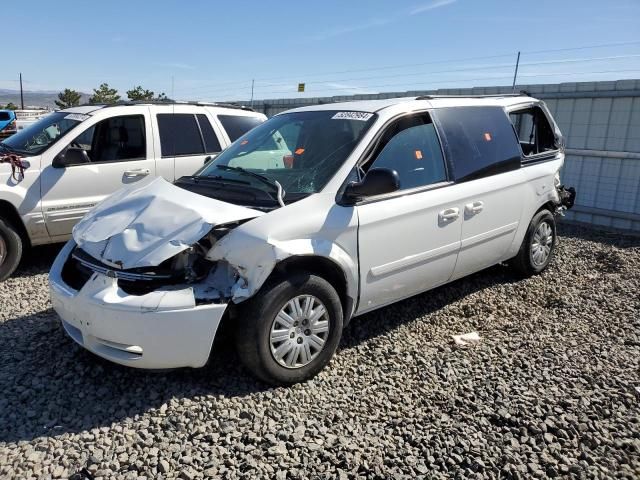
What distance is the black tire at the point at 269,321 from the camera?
327cm

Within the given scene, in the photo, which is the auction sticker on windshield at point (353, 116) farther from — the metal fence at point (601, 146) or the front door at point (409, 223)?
the metal fence at point (601, 146)

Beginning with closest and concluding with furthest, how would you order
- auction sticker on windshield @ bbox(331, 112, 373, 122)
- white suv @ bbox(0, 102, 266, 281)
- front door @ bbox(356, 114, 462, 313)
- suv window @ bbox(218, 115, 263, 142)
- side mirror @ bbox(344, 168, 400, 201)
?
side mirror @ bbox(344, 168, 400, 201) < front door @ bbox(356, 114, 462, 313) < auction sticker on windshield @ bbox(331, 112, 373, 122) < white suv @ bbox(0, 102, 266, 281) < suv window @ bbox(218, 115, 263, 142)

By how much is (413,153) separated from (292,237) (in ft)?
4.83

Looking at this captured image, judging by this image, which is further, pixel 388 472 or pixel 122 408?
pixel 122 408

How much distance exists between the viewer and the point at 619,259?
268 inches

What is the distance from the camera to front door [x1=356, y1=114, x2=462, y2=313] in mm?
3854

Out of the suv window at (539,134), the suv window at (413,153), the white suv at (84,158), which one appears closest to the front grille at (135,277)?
the suv window at (413,153)

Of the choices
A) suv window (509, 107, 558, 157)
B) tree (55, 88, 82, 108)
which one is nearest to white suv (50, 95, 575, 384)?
suv window (509, 107, 558, 157)

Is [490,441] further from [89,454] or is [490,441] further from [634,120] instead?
[634,120]

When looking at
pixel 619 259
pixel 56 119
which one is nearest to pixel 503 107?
pixel 619 259

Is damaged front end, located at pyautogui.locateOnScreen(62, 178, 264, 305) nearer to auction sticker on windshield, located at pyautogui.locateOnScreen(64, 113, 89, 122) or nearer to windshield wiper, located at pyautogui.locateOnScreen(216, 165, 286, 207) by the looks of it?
windshield wiper, located at pyautogui.locateOnScreen(216, 165, 286, 207)

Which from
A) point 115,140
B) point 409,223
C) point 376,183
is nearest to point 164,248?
point 376,183

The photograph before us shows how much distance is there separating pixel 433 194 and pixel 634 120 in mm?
6104

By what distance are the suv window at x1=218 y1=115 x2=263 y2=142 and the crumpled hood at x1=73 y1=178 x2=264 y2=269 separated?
346 centimetres
